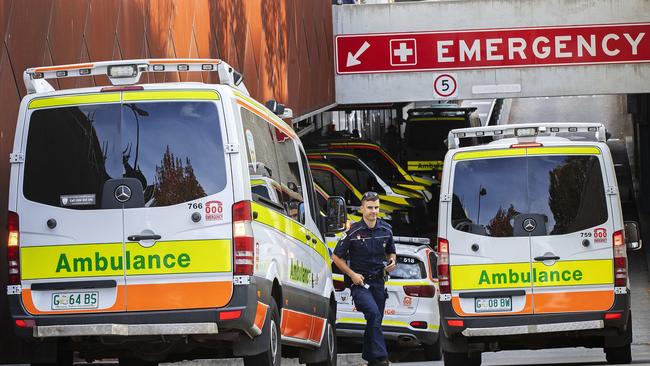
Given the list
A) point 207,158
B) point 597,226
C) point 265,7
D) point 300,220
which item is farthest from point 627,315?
point 265,7

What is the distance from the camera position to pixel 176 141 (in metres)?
9.17

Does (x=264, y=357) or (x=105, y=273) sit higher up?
(x=105, y=273)

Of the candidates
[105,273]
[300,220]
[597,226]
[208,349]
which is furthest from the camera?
[597,226]

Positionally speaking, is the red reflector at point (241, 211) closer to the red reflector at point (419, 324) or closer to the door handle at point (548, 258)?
the door handle at point (548, 258)

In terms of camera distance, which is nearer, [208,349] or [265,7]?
[208,349]

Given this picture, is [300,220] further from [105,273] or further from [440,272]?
[105,273]

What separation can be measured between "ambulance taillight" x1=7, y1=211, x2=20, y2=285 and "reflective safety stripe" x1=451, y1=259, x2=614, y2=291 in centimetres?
482

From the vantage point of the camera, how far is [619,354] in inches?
521

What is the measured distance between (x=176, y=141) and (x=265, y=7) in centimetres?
1322

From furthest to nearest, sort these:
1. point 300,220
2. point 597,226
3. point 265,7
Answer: point 265,7 < point 597,226 < point 300,220

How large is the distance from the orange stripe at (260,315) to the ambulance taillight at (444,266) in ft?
11.9

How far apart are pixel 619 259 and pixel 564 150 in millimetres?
1089

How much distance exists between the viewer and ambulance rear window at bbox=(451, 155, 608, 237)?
41.5ft

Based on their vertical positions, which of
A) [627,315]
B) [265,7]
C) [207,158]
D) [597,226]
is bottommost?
[627,315]
